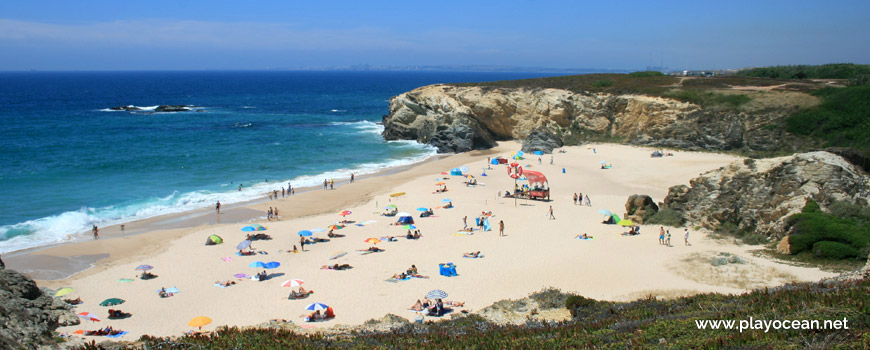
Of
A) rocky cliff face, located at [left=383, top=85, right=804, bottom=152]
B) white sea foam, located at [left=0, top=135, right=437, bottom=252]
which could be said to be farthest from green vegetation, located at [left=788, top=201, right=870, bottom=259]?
white sea foam, located at [left=0, top=135, right=437, bottom=252]

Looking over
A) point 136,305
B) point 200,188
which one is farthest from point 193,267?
point 200,188

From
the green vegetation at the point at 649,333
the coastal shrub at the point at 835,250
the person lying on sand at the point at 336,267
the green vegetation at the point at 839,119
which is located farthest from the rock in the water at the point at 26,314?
the green vegetation at the point at 839,119

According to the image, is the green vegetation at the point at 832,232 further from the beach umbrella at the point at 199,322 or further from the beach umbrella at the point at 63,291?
the beach umbrella at the point at 63,291

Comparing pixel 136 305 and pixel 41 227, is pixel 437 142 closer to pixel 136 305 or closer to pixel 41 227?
pixel 41 227

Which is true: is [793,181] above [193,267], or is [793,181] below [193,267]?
above

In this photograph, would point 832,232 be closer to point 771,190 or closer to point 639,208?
point 771,190

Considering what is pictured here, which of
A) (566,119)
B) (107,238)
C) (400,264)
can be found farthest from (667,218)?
(566,119)

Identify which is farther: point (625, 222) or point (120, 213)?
point (120, 213)
